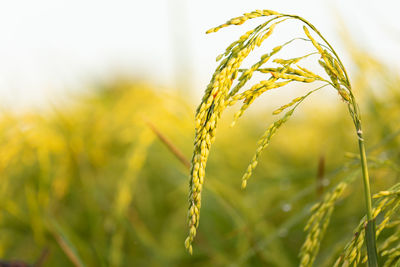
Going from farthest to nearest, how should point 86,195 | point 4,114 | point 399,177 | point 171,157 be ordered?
point 171,157 < point 4,114 < point 86,195 < point 399,177

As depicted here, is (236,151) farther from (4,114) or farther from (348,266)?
(348,266)

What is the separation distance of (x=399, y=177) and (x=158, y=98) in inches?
42.3

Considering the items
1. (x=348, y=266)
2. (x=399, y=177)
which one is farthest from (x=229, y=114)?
(x=348, y=266)

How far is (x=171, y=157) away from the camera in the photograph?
2.04m

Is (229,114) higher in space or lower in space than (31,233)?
lower

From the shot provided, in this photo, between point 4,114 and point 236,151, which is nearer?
point 4,114

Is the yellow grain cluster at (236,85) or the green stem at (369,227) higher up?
the yellow grain cluster at (236,85)

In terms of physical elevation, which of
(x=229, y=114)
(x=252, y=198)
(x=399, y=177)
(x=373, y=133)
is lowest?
(x=229, y=114)

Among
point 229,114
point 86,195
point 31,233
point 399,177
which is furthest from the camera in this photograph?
point 229,114

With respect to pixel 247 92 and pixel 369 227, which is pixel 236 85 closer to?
pixel 247 92

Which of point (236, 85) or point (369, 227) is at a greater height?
point (236, 85)

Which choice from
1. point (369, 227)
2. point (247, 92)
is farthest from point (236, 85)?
point (369, 227)

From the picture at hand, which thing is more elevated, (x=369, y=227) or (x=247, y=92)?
(x=247, y=92)

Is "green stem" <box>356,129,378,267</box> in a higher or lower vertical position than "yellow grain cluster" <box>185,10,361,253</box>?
lower
